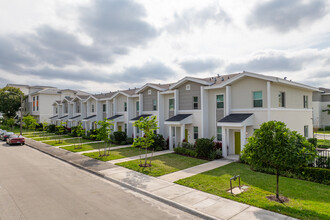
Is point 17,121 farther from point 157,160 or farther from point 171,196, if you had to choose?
point 171,196

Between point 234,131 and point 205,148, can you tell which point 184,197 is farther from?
point 234,131

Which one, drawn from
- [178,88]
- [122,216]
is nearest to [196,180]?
[122,216]

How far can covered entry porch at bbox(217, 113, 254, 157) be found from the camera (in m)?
16.0

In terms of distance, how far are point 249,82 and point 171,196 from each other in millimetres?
11737

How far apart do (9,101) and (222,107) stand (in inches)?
2048

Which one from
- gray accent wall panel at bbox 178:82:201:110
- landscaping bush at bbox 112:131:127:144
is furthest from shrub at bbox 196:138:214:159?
landscaping bush at bbox 112:131:127:144

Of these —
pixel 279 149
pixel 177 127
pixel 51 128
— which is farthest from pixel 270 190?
pixel 51 128

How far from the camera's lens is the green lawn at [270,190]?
777 centimetres

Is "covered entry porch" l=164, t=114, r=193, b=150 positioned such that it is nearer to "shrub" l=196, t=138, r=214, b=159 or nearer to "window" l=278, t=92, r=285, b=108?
"shrub" l=196, t=138, r=214, b=159

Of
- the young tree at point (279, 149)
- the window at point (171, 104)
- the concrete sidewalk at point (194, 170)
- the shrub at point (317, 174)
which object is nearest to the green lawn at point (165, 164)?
the concrete sidewalk at point (194, 170)

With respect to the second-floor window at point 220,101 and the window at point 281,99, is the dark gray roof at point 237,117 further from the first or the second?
the window at point 281,99

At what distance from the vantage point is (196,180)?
11.4 meters

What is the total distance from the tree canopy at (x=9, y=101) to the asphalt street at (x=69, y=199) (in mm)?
45260

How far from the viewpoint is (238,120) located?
16.1 metres
